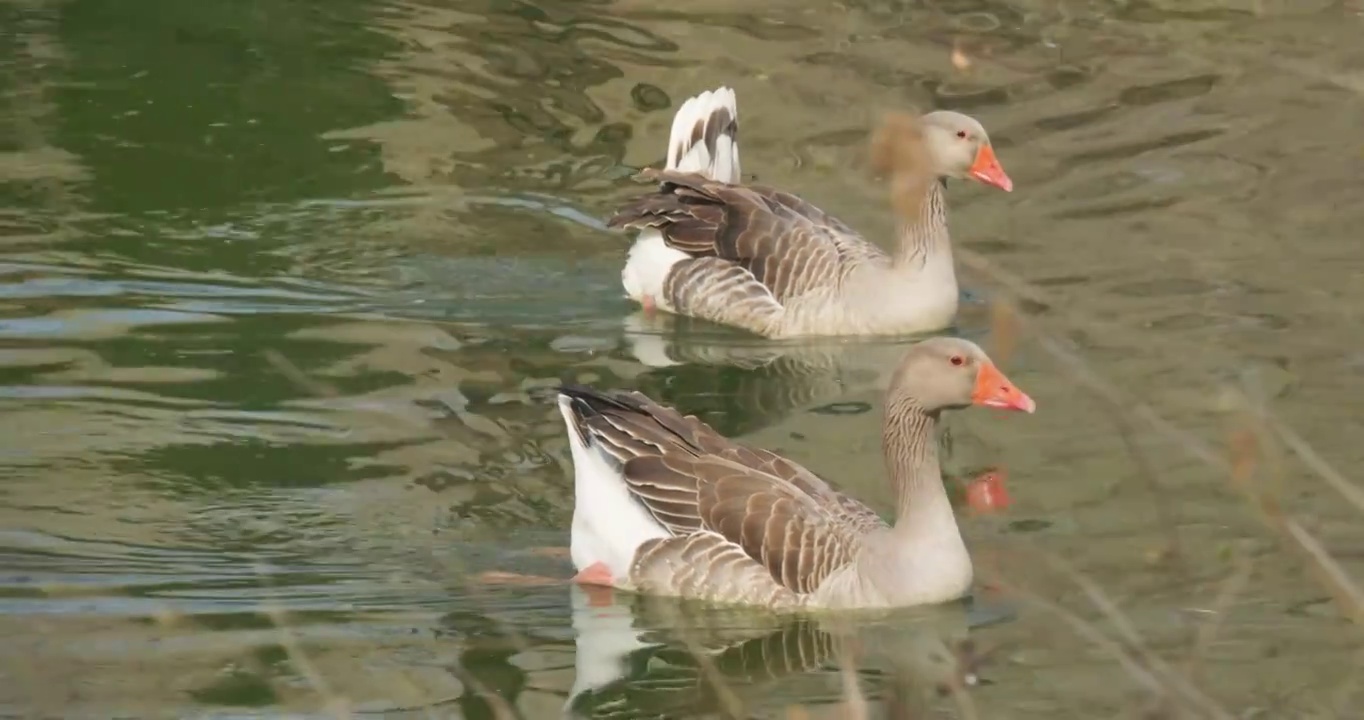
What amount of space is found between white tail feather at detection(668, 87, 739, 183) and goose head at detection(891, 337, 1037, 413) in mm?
4700

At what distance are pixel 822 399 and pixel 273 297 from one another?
3204 millimetres

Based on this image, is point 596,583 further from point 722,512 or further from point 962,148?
point 962,148

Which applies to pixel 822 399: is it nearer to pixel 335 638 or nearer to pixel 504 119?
pixel 335 638

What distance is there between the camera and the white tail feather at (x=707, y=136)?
13.4 meters

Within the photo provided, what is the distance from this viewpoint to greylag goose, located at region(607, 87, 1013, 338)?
12492 mm

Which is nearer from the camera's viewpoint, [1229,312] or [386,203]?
[1229,312]

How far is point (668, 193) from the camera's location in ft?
42.9

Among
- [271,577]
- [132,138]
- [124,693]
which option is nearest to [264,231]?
[132,138]

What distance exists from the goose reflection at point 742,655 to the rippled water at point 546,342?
0.03m

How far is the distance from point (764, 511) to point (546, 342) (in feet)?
11.5

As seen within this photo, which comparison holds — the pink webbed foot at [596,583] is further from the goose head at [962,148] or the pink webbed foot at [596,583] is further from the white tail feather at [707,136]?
the white tail feather at [707,136]

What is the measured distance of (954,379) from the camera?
8734 millimetres

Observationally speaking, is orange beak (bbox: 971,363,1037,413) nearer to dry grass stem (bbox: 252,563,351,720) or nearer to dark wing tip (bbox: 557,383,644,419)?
dark wing tip (bbox: 557,383,644,419)

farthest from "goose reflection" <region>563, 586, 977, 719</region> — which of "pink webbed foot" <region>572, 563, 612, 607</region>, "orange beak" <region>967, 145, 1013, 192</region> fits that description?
"orange beak" <region>967, 145, 1013, 192</region>
